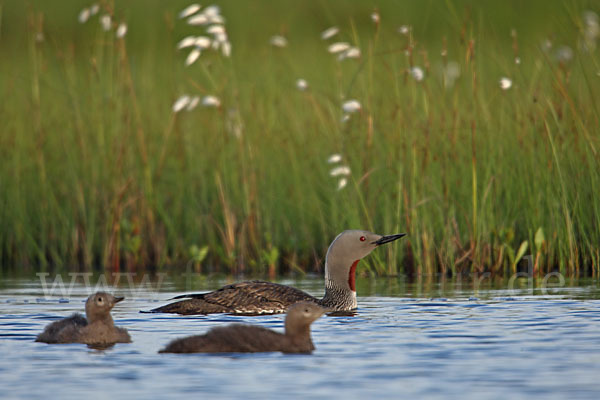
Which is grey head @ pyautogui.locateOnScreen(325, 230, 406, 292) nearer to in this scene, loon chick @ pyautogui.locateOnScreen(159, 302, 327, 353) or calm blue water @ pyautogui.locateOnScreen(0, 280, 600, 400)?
calm blue water @ pyautogui.locateOnScreen(0, 280, 600, 400)

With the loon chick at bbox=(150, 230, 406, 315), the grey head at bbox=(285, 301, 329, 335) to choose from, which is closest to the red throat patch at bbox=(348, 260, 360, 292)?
the loon chick at bbox=(150, 230, 406, 315)

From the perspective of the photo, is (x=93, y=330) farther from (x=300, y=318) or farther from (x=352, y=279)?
(x=352, y=279)

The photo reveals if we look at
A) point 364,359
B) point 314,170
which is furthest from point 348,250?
point 364,359

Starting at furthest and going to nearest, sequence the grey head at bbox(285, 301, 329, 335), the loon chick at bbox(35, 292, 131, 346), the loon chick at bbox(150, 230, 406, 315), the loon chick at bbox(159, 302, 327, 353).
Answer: the loon chick at bbox(150, 230, 406, 315) → the loon chick at bbox(35, 292, 131, 346) → the grey head at bbox(285, 301, 329, 335) → the loon chick at bbox(159, 302, 327, 353)

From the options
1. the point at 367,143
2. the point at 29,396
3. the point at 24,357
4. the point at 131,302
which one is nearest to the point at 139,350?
the point at 24,357

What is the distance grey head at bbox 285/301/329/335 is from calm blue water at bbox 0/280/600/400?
17cm

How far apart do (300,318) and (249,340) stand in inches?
15.3

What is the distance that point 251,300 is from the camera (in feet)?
29.7

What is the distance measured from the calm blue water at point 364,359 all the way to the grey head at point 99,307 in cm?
25

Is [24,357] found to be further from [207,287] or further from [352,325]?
[207,287]

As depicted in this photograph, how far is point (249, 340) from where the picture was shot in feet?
22.4

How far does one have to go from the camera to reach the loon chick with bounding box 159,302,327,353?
6734 mm

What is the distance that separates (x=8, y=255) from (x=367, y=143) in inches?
171

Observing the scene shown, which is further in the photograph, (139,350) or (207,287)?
(207,287)
